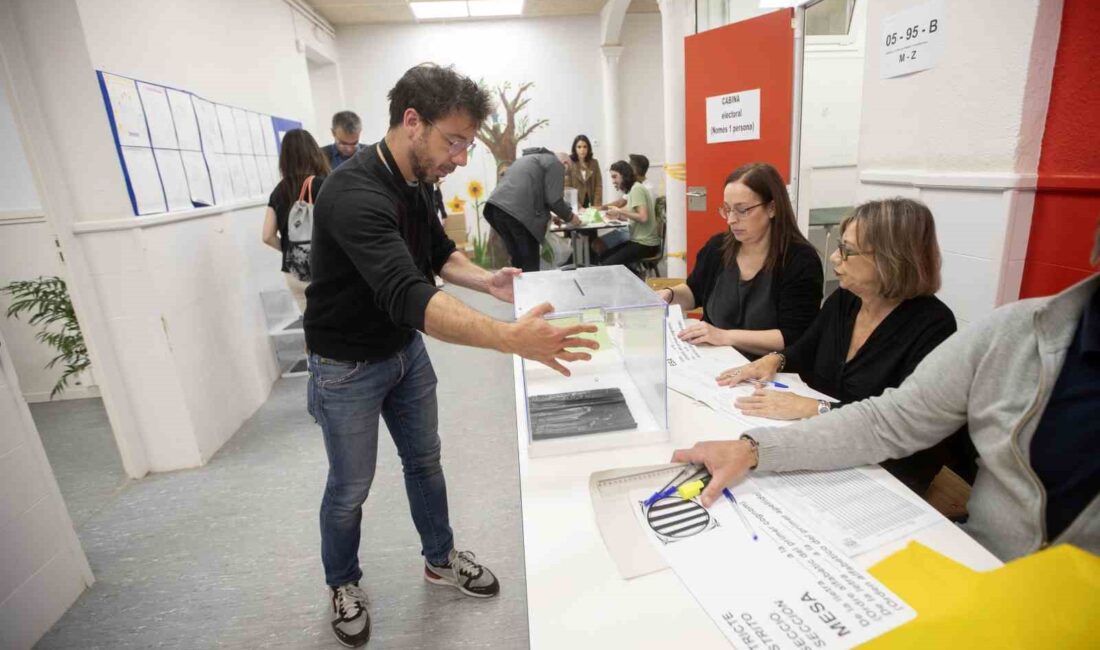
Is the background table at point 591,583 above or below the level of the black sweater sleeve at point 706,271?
below

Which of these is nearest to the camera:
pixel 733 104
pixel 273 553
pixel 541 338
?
pixel 541 338

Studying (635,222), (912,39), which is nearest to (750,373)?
(912,39)

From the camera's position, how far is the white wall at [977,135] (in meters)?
1.66

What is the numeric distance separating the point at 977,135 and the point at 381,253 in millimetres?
1904

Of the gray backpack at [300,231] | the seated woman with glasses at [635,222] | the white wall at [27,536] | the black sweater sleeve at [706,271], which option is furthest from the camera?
the seated woman with glasses at [635,222]

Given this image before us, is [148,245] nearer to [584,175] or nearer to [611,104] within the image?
[584,175]

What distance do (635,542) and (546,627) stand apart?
204mm

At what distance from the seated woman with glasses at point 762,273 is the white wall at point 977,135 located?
496 millimetres

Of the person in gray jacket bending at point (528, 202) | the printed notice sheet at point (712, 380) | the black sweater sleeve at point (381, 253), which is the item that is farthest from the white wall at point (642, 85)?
the black sweater sleeve at point (381, 253)

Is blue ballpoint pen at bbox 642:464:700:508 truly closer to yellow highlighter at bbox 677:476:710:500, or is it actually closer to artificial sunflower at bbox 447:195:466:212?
yellow highlighter at bbox 677:476:710:500

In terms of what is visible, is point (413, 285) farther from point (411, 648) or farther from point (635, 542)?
point (411, 648)

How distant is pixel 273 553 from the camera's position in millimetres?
2064

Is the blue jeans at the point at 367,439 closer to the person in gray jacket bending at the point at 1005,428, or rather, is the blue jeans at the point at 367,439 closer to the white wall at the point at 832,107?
the person in gray jacket bending at the point at 1005,428

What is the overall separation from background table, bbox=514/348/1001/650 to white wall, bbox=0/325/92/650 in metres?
1.67
